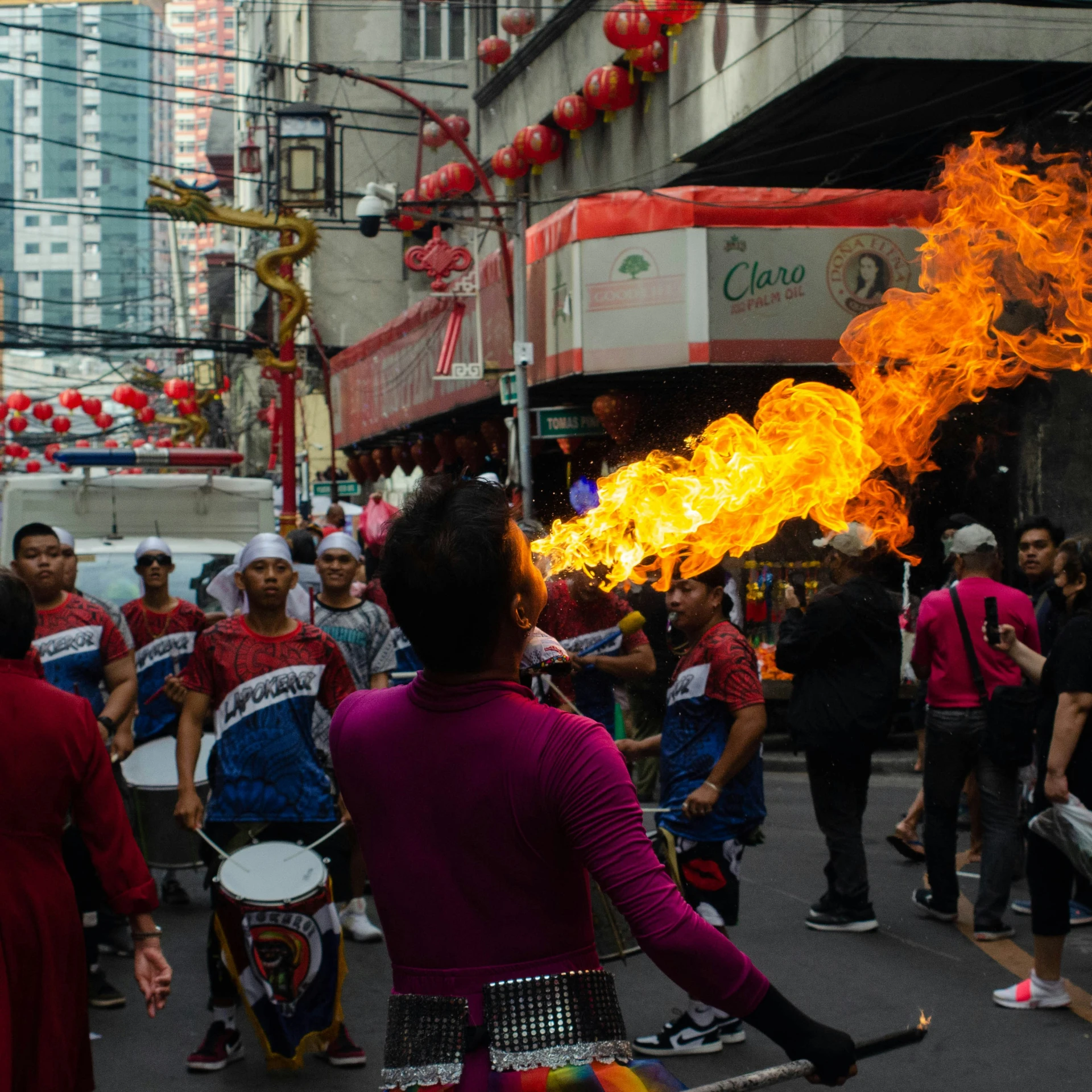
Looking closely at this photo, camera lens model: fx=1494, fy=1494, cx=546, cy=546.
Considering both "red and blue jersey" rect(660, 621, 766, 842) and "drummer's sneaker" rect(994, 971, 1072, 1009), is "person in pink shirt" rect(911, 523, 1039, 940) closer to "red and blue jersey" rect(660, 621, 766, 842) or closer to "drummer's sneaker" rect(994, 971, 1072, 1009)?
"drummer's sneaker" rect(994, 971, 1072, 1009)

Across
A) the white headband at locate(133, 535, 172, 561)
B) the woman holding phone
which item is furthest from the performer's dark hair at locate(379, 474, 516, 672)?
the white headband at locate(133, 535, 172, 561)

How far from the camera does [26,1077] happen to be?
3.59m

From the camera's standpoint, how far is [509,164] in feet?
70.8

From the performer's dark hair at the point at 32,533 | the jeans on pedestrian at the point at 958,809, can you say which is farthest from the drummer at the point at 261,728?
the jeans on pedestrian at the point at 958,809

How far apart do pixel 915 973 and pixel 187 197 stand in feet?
55.9

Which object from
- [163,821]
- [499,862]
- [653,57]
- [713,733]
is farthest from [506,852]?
[653,57]

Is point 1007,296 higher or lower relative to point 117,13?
lower

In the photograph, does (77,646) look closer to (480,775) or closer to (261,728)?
(261,728)

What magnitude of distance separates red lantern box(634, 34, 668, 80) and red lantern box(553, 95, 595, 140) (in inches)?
61.6

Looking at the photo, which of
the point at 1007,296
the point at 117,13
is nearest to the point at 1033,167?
the point at 1007,296

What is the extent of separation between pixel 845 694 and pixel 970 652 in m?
0.66

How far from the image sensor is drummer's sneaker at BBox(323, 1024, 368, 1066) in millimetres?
5426

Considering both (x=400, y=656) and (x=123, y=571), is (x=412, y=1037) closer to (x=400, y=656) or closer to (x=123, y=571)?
(x=400, y=656)

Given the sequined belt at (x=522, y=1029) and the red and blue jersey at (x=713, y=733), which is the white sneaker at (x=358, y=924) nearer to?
the red and blue jersey at (x=713, y=733)
